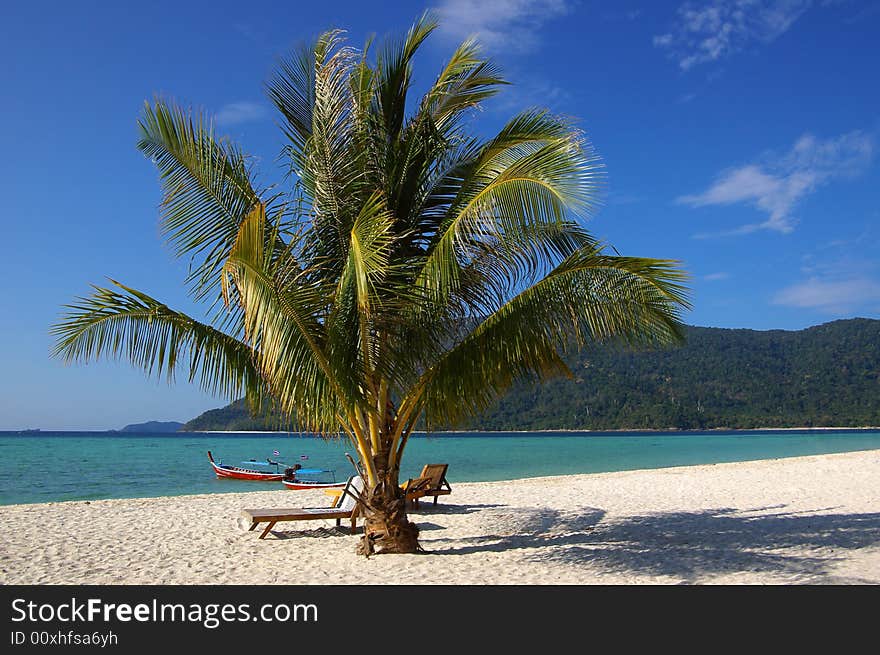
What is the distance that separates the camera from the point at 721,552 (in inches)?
306

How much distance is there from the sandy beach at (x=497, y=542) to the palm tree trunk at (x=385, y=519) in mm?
230

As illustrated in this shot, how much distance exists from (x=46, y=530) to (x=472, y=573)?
654 centimetres

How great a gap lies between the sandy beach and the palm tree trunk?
0.76ft

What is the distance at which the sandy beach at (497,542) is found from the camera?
22.0ft

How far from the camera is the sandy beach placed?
670 centimetres

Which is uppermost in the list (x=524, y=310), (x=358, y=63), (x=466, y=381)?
(x=358, y=63)

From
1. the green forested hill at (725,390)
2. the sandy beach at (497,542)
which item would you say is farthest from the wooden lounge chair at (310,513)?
the green forested hill at (725,390)

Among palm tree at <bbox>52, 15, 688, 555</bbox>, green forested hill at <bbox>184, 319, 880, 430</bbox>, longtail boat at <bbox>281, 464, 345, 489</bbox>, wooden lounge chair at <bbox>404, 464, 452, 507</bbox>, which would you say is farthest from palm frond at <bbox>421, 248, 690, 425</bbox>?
green forested hill at <bbox>184, 319, 880, 430</bbox>

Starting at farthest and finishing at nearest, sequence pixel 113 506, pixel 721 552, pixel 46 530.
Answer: pixel 113 506
pixel 46 530
pixel 721 552

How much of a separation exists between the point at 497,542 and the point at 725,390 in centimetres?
9935

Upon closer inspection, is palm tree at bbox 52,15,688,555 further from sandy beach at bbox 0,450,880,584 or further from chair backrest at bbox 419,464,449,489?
chair backrest at bbox 419,464,449,489
